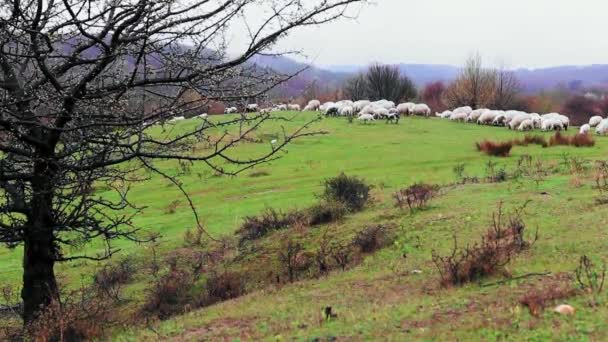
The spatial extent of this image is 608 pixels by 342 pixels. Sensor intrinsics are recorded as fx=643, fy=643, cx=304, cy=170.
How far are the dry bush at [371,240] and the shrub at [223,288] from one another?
1908mm

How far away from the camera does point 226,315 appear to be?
23.7ft

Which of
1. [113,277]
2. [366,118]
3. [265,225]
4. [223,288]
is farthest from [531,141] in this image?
[223,288]

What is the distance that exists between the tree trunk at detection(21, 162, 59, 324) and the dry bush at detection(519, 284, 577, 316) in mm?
5858

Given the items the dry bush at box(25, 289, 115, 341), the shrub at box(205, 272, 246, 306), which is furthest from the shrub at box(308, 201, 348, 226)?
the dry bush at box(25, 289, 115, 341)

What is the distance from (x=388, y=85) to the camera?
7206 centimetres

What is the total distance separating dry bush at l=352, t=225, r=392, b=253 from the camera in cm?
989

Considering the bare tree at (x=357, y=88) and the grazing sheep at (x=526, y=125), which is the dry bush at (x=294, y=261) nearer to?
the grazing sheep at (x=526, y=125)

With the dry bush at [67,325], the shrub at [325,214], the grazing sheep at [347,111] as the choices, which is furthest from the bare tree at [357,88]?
the dry bush at [67,325]

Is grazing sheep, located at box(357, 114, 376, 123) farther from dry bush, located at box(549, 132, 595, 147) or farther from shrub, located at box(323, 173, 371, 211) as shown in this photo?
shrub, located at box(323, 173, 371, 211)

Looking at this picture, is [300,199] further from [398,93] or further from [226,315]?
[398,93]

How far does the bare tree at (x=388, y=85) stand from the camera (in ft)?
235

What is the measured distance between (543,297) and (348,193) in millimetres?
9495

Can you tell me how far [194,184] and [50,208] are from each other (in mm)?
17249

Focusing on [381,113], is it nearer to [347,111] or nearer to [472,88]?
[347,111]
